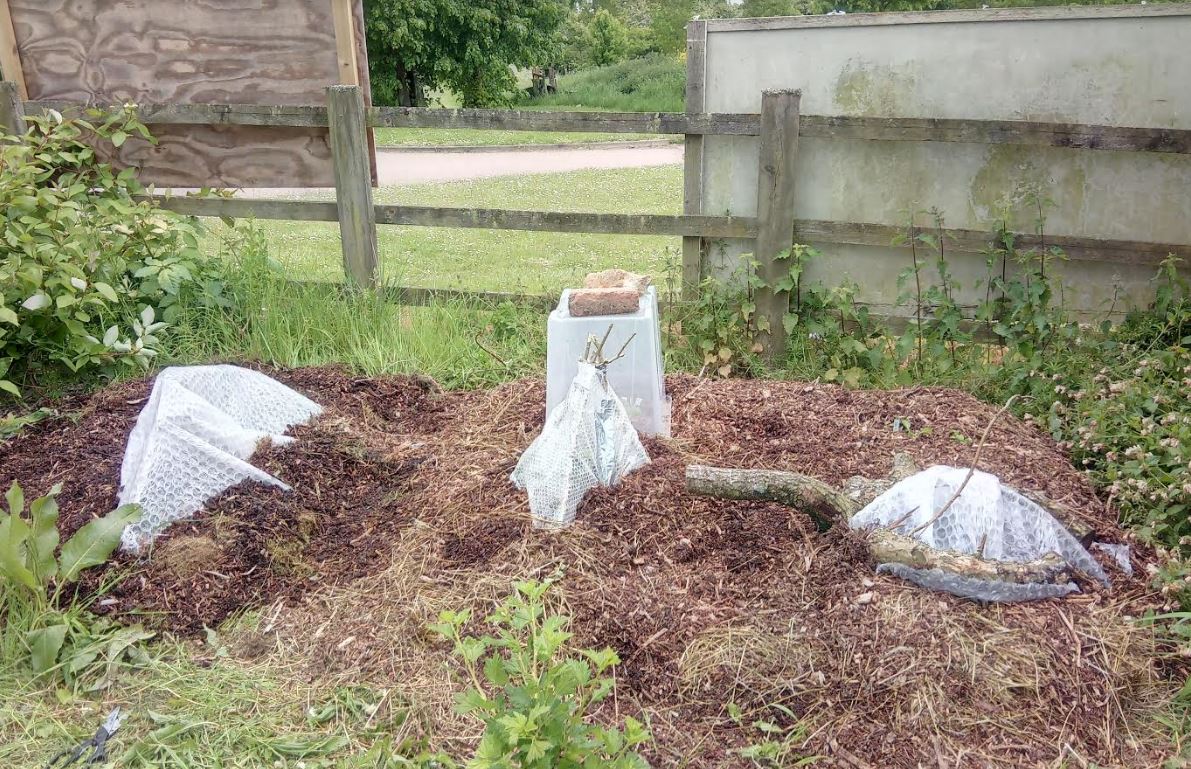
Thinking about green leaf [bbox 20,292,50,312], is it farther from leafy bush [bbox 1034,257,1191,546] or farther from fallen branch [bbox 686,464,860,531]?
leafy bush [bbox 1034,257,1191,546]

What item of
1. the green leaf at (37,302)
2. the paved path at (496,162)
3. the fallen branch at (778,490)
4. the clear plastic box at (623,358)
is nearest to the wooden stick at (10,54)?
the green leaf at (37,302)

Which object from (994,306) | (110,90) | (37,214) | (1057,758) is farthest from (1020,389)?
(110,90)

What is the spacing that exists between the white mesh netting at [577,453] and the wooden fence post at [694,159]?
2.09 metres

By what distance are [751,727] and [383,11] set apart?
2445 cm

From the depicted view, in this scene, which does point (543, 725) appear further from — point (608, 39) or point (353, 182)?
point (608, 39)

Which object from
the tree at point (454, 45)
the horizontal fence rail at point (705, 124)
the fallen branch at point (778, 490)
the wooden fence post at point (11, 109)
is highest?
the tree at point (454, 45)

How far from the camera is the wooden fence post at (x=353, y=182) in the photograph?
5391 mm

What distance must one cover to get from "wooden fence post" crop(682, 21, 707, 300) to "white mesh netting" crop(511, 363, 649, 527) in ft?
6.84

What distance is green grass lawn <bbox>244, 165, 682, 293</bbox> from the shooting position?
322 inches

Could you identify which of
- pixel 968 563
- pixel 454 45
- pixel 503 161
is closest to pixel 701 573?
pixel 968 563

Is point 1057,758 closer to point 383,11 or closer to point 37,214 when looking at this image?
point 37,214

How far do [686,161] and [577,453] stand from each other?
2655 mm

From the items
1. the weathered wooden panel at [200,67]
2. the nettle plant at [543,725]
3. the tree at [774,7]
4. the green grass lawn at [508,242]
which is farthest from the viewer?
the tree at [774,7]

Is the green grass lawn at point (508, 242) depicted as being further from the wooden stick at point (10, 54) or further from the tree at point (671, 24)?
the tree at point (671, 24)
